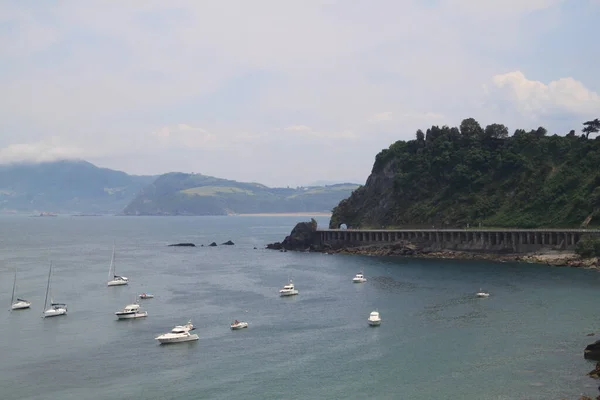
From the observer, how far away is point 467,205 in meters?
188

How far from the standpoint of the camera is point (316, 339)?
3231 inches

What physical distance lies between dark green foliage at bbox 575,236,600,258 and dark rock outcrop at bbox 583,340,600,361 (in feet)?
255

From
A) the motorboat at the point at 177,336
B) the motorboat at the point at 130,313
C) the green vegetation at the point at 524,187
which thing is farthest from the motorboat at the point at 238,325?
the green vegetation at the point at 524,187

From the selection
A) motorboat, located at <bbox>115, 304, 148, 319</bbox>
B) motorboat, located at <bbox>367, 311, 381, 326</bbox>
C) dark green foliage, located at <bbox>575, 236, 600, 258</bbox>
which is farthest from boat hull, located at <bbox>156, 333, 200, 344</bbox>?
dark green foliage, located at <bbox>575, 236, 600, 258</bbox>

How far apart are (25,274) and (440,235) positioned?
380ft

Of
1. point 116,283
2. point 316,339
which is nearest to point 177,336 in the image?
point 316,339

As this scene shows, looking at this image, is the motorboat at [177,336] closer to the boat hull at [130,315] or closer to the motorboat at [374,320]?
the boat hull at [130,315]

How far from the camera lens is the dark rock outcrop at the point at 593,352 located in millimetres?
67312

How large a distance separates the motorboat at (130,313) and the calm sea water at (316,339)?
8.31 feet

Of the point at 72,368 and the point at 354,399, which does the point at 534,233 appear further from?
the point at 72,368

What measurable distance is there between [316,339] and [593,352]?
113ft

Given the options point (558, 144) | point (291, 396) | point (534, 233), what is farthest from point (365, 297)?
point (558, 144)

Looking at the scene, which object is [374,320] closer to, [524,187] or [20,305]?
[20,305]

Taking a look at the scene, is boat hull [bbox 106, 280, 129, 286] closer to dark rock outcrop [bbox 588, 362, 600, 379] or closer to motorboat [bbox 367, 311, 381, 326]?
motorboat [bbox 367, 311, 381, 326]
